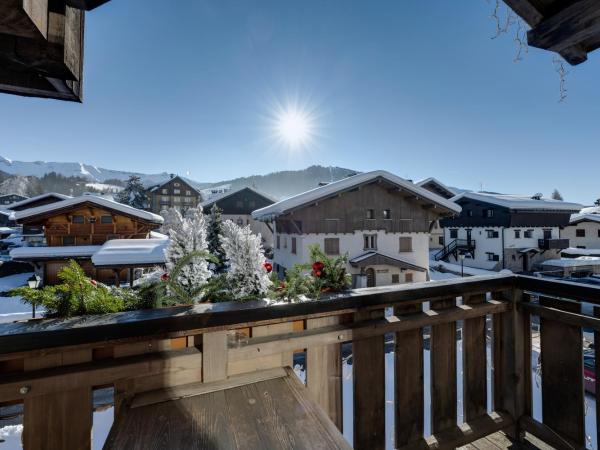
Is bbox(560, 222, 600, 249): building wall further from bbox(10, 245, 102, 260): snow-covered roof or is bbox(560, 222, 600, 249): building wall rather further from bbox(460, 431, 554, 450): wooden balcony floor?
bbox(10, 245, 102, 260): snow-covered roof

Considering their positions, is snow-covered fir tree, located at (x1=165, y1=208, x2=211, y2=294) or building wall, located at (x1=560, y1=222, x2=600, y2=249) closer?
snow-covered fir tree, located at (x1=165, y1=208, x2=211, y2=294)

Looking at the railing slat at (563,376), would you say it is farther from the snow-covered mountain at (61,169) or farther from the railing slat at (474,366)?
the snow-covered mountain at (61,169)

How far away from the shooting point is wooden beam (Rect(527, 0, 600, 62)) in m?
1.08

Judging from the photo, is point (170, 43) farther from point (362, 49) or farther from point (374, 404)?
point (374, 404)

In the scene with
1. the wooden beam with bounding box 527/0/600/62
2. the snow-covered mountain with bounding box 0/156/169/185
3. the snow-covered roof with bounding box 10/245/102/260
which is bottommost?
the snow-covered roof with bounding box 10/245/102/260

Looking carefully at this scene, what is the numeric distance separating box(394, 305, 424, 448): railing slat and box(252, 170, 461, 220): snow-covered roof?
11.7m

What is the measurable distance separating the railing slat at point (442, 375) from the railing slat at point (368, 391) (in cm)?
40

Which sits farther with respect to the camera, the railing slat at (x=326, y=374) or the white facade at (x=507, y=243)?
the white facade at (x=507, y=243)

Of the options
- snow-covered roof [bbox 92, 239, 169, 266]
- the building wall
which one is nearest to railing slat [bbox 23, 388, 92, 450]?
snow-covered roof [bbox 92, 239, 169, 266]

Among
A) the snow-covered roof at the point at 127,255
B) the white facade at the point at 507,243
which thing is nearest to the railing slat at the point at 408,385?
the snow-covered roof at the point at 127,255

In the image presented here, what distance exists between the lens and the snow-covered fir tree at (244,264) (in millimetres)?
2168

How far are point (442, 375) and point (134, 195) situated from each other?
129 ft

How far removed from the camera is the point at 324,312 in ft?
4.64

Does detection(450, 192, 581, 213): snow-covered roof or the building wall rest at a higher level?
detection(450, 192, 581, 213): snow-covered roof
